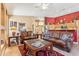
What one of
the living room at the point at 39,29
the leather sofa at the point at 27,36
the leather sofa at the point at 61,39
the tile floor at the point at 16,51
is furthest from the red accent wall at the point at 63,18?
the tile floor at the point at 16,51

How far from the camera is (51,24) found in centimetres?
194

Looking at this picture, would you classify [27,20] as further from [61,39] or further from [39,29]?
[61,39]

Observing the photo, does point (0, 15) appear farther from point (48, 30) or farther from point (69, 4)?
point (69, 4)

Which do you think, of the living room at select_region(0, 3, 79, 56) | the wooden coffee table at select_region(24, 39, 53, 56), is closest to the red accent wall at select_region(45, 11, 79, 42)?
the living room at select_region(0, 3, 79, 56)

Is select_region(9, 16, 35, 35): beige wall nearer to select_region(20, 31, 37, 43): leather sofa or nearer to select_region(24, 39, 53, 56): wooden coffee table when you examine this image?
select_region(20, 31, 37, 43): leather sofa

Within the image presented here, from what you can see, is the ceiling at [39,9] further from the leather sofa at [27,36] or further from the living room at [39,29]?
the leather sofa at [27,36]

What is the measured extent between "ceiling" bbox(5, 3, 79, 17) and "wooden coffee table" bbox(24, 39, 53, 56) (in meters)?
0.47

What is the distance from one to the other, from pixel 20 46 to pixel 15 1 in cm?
78

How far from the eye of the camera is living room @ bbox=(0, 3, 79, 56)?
1.79m

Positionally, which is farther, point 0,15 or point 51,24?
point 51,24

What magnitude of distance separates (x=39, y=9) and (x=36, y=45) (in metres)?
0.63

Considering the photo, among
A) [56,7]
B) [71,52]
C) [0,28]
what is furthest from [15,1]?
[71,52]

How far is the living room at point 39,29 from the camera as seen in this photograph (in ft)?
5.89

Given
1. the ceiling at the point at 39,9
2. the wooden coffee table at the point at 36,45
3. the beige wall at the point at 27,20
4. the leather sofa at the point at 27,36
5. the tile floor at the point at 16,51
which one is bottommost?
the tile floor at the point at 16,51
